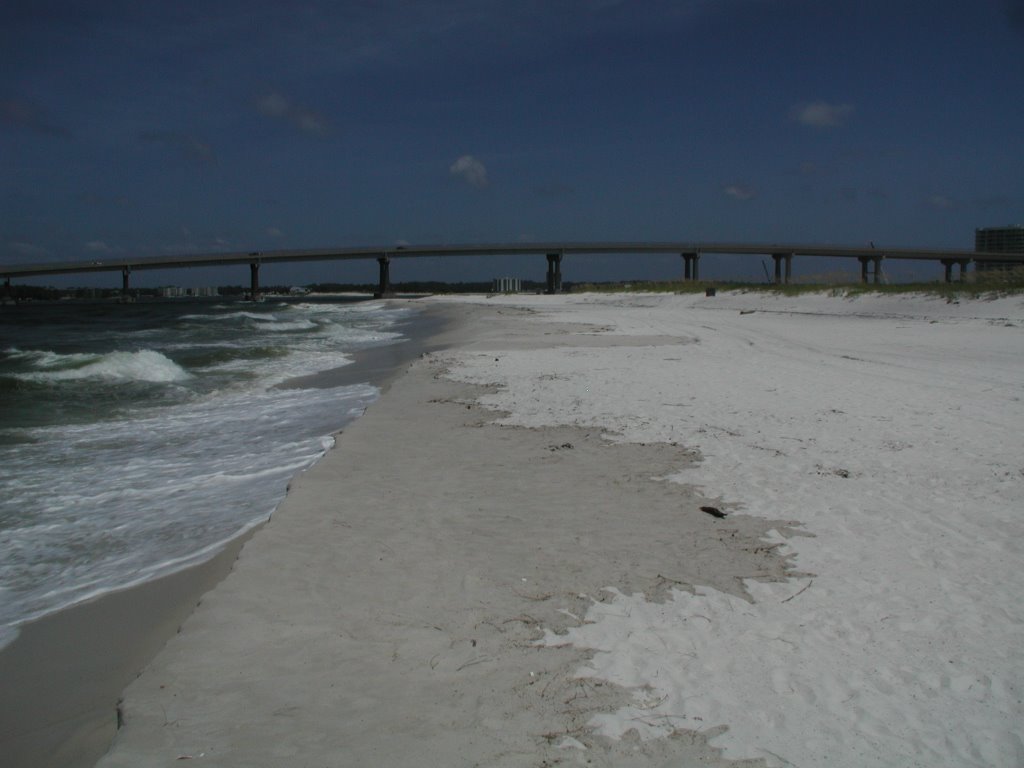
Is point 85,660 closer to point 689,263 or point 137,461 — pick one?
point 137,461

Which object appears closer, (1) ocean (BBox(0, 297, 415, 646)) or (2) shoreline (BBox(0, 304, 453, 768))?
(2) shoreline (BBox(0, 304, 453, 768))

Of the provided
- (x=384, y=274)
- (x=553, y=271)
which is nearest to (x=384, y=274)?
(x=384, y=274)

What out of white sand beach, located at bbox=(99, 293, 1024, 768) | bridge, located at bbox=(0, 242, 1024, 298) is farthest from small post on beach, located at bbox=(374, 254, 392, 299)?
white sand beach, located at bbox=(99, 293, 1024, 768)

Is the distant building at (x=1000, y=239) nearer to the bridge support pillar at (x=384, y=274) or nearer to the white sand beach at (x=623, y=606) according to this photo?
the bridge support pillar at (x=384, y=274)

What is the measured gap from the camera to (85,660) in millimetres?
3533

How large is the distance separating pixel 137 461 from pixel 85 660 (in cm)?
446

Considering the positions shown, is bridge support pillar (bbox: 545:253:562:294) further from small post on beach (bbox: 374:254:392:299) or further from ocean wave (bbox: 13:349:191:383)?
ocean wave (bbox: 13:349:191:383)

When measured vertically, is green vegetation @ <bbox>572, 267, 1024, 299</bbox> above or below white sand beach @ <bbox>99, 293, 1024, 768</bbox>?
above

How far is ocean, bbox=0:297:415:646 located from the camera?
4.79m

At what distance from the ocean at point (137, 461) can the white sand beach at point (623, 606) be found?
0.74 meters

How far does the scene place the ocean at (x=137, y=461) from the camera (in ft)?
15.7

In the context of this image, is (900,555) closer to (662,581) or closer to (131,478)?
(662,581)

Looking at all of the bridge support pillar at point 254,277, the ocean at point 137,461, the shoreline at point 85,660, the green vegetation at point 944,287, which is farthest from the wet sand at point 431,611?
the bridge support pillar at point 254,277

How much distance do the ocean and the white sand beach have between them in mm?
740
